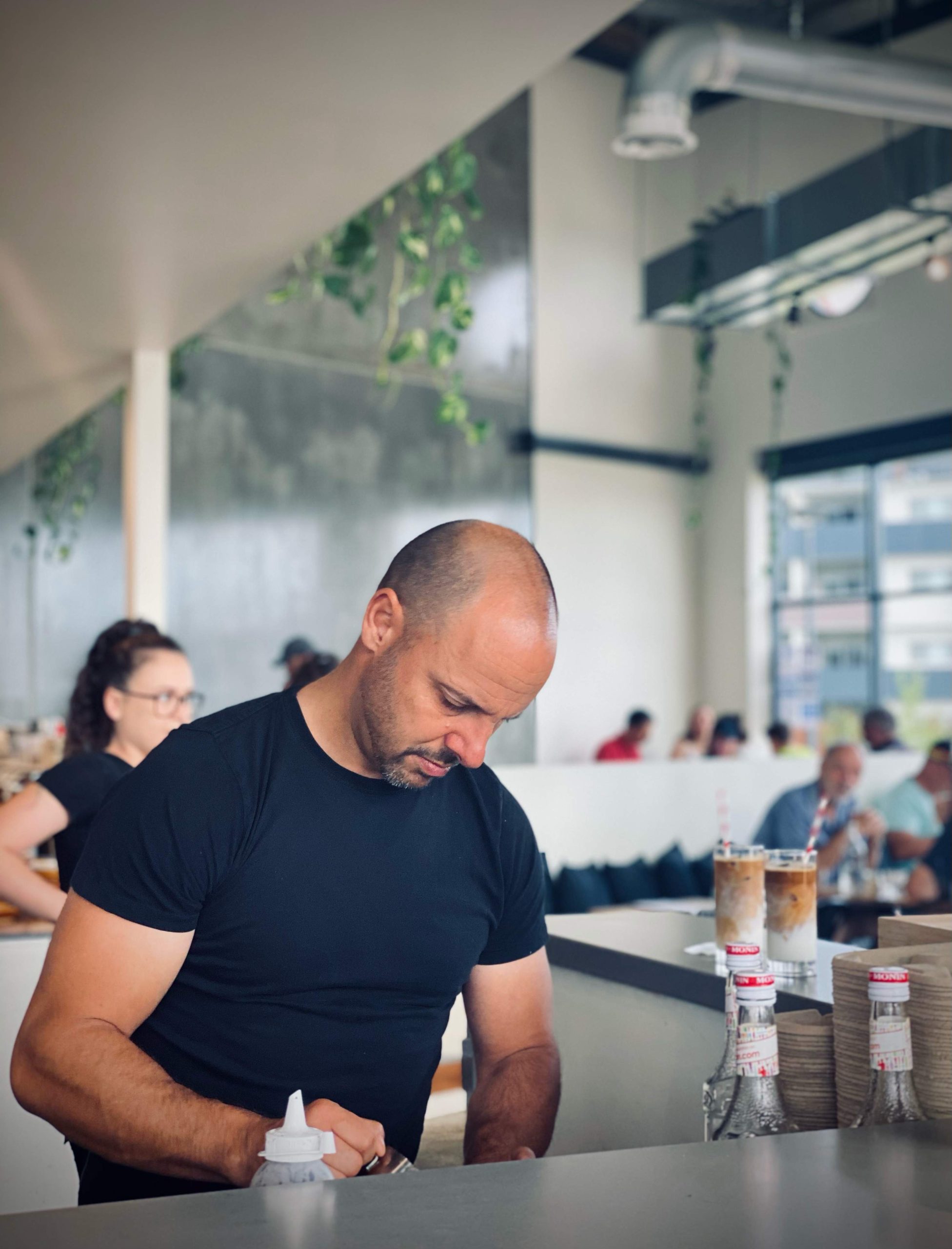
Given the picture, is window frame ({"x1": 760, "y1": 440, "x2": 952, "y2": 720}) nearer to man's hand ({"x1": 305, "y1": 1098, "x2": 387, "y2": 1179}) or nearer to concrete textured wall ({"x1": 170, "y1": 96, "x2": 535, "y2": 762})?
concrete textured wall ({"x1": 170, "y1": 96, "x2": 535, "y2": 762})

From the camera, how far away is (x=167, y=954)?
124 centimetres

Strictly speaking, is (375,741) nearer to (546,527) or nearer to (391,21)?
(391,21)

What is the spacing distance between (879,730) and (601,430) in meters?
3.80

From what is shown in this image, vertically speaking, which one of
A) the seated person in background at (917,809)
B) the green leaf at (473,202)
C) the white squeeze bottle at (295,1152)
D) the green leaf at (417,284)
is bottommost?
the seated person in background at (917,809)

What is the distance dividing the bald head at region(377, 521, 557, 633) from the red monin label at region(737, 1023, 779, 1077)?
43 cm

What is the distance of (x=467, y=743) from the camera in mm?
1310

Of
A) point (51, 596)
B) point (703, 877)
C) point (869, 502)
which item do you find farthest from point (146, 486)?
point (869, 502)

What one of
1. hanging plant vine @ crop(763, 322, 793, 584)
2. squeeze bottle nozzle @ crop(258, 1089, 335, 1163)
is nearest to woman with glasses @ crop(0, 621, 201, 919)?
squeeze bottle nozzle @ crop(258, 1089, 335, 1163)

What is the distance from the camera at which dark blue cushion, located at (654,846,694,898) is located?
17.4ft

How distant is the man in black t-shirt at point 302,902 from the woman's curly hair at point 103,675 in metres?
1.27

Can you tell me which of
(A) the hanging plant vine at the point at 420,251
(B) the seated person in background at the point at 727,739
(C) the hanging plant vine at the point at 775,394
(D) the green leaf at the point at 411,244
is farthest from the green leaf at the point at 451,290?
(C) the hanging plant vine at the point at 775,394

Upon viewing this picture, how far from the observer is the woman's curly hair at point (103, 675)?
2.57 m

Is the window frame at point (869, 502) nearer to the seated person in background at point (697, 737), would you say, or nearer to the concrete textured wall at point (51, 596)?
the seated person in background at point (697, 737)

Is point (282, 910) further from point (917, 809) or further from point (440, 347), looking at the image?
point (917, 809)
